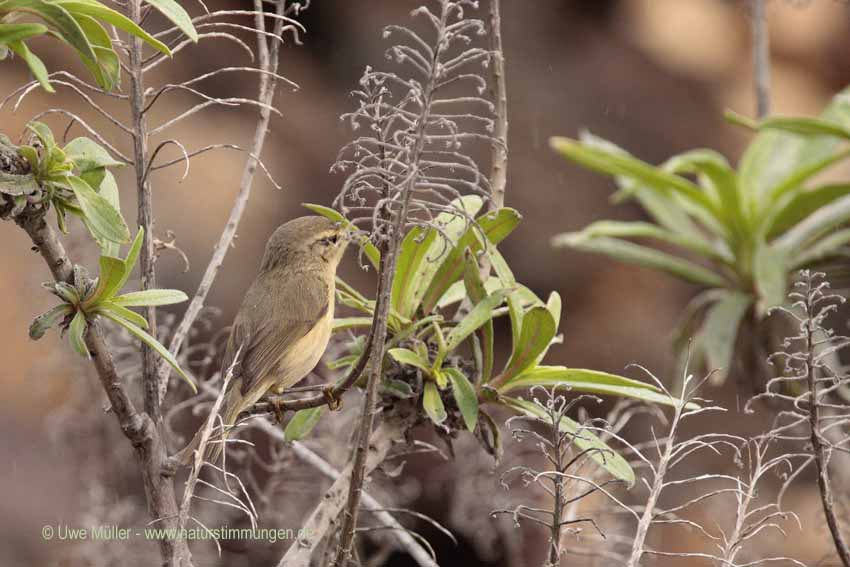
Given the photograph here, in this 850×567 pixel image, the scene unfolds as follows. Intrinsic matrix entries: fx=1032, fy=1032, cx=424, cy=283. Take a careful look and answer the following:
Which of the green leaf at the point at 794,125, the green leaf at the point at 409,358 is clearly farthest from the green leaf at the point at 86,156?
the green leaf at the point at 794,125

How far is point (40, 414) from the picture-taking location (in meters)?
4.00

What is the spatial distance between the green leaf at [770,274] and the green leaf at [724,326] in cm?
12

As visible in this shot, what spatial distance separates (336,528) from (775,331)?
2.32 meters

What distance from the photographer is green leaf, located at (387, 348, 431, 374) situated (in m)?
1.76

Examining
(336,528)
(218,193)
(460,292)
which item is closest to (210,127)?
(218,193)

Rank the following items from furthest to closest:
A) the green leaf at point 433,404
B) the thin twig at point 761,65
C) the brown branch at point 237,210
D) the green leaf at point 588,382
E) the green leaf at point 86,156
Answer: the thin twig at point 761,65 < the green leaf at point 588,382 < the green leaf at point 433,404 < the brown branch at point 237,210 < the green leaf at point 86,156

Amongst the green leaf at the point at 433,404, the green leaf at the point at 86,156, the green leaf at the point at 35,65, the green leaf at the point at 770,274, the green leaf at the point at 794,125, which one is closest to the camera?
the green leaf at the point at 35,65

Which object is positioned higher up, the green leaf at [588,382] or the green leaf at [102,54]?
the green leaf at [102,54]

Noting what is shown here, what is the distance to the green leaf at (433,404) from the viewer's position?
1.74m

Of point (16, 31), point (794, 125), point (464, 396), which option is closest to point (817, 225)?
point (794, 125)

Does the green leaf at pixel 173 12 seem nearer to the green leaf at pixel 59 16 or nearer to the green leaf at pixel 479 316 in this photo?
the green leaf at pixel 59 16

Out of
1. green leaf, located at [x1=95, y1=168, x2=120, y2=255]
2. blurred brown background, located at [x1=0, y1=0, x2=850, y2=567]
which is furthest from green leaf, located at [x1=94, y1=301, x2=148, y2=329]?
blurred brown background, located at [x1=0, y1=0, x2=850, y2=567]

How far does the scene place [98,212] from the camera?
55.7 inches

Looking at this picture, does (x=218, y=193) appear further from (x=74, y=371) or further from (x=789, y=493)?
(x=789, y=493)
